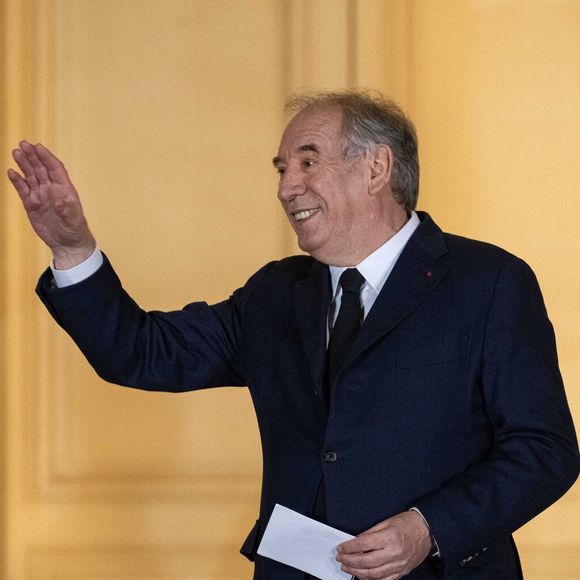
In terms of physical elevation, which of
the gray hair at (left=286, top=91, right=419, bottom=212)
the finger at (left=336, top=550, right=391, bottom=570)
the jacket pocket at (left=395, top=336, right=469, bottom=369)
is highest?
the gray hair at (left=286, top=91, right=419, bottom=212)

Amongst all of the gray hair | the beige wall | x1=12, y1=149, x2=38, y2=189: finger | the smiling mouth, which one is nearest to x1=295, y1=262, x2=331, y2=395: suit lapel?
the smiling mouth

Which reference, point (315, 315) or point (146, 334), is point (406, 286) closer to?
point (315, 315)

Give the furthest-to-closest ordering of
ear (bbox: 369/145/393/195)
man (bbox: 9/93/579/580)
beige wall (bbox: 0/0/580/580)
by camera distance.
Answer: beige wall (bbox: 0/0/580/580), ear (bbox: 369/145/393/195), man (bbox: 9/93/579/580)

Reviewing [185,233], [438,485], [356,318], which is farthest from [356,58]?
[438,485]

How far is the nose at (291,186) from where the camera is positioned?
233 centimetres

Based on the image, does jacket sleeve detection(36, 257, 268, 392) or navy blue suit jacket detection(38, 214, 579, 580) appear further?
jacket sleeve detection(36, 257, 268, 392)

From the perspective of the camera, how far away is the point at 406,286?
220cm

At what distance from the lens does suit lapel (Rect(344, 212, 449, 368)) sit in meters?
2.14

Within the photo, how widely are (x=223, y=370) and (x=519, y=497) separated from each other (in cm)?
75

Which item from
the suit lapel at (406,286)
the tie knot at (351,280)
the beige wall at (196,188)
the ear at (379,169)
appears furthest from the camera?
the beige wall at (196,188)

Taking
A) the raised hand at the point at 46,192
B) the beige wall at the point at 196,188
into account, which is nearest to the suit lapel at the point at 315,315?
the raised hand at the point at 46,192

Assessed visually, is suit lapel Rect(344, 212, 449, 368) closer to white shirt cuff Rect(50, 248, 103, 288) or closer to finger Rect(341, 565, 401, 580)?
finger Rect(341, 565, 401, 580)

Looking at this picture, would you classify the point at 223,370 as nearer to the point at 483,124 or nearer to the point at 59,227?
the point at 59,227

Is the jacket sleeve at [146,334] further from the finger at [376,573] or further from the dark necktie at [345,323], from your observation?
the finger at [376,573]
